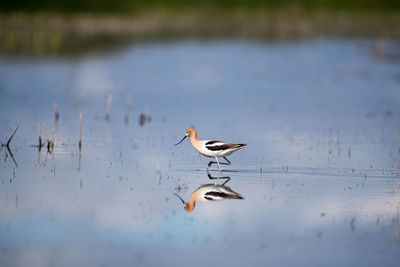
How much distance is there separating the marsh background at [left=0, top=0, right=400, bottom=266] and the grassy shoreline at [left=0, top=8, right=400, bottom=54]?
7.68 feet

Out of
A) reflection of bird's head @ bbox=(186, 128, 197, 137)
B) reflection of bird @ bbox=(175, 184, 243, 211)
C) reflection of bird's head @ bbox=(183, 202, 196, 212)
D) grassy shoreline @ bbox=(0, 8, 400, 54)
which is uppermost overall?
grassy shoreline @ bbox=(0, 8, 400, 54)

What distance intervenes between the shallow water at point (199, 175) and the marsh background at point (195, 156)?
0.04 metres

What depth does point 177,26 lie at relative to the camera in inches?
2569

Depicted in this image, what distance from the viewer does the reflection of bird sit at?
39.1 ft

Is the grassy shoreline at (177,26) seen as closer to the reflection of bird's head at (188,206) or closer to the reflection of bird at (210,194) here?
the reflection of bird at (210,194)

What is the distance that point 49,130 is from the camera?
754 inches

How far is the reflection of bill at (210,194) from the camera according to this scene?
1179 centimetres

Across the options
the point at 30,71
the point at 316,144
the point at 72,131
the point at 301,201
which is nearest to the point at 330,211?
the point at 301,201

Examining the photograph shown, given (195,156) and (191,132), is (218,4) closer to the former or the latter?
(195,156)

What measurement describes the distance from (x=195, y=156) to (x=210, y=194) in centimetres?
380

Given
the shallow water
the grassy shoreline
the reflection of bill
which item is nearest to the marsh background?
the shallow water

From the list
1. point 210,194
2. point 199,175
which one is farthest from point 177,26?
point 210,194

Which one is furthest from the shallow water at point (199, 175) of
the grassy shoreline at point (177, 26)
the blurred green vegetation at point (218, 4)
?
the blurred green vegetation at point (218, 4)

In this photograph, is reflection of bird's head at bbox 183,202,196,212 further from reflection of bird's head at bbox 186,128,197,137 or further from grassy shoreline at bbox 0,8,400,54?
grassy shoreline at bbox 0,8,400,54
